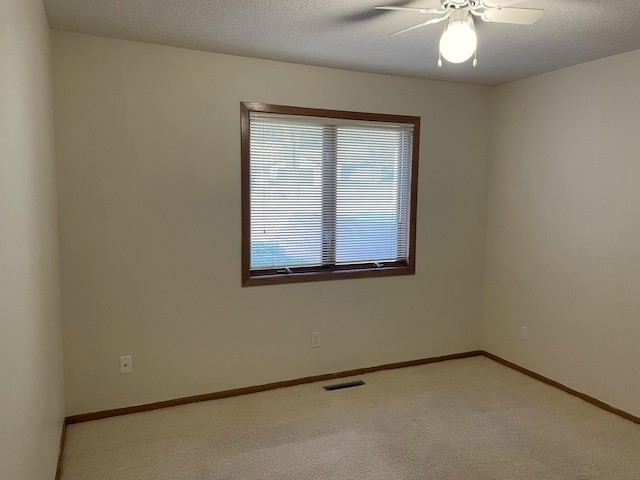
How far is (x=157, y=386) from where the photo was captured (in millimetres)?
3227

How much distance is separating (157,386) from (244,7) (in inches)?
96.7

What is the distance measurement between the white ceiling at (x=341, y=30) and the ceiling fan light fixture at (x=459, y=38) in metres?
0.39

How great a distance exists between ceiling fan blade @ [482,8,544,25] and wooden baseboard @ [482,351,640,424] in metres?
2.63

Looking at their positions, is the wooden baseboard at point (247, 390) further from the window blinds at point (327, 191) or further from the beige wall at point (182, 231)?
the window blinds at point (327, 191)

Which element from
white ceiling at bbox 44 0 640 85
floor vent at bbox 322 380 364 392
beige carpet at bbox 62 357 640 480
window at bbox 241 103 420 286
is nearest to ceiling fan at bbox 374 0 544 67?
white ceiling at bbox 44 0 640 85

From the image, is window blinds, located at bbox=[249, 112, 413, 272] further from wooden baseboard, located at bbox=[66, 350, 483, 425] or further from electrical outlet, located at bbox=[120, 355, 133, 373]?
electrical outlet, located at bbox=[120, 355, 133, 373]

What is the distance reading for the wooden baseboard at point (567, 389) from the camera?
3.16 metres

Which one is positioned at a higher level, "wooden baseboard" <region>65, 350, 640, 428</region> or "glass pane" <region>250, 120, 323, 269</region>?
"glass pane" <region>250, 120, 323, 269</region>

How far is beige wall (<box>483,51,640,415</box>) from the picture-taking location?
3117mm

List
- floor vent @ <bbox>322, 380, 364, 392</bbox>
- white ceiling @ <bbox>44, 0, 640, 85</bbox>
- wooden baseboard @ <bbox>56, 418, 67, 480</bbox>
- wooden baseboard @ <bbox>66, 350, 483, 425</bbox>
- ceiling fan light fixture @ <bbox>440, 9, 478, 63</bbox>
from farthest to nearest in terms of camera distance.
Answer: floor vent @ <bbox>322, 380, 364, 392</bbox>, wooden baseboard @ <bbox>66, 350, 483, 425</bbox>, wooden baseboard @ <bbox>56, 418, 67, 480</bbox>, white ceiling @ <bbox>44, 0, 640, 85</bbox>, ceiling fan light fixture @ <bbox>440, 9, 478, 63</bbox>

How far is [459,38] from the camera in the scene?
6.32ft

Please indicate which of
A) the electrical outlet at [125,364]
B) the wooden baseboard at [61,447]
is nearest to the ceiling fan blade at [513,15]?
the electrical outlet at [125,364]

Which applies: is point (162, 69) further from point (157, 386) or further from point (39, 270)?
point (157, 386)

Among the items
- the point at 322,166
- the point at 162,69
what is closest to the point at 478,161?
the point at 322,166
